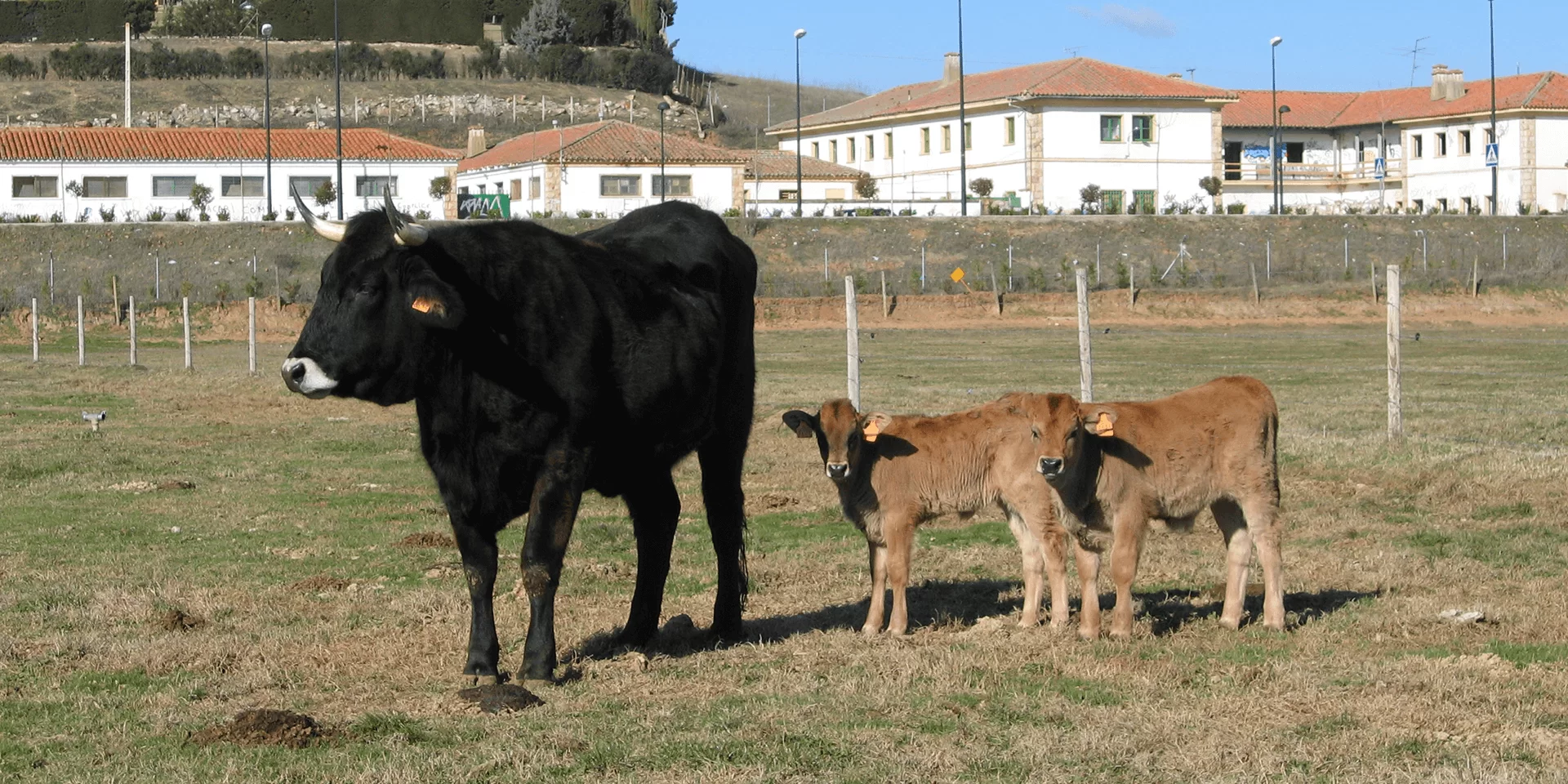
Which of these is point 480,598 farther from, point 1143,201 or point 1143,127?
point 1143,127

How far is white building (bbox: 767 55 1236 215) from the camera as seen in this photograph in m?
78.8

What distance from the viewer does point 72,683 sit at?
8.06 metres

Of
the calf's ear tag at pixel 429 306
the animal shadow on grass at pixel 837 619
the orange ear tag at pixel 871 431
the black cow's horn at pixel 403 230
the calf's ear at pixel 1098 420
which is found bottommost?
the animal shadow on grass at pixel 837 619

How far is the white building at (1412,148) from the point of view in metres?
84.4

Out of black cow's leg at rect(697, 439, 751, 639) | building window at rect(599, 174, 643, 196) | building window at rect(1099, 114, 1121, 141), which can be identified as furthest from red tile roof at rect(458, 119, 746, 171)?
black cow's leg at rect(697, 439, 751, 639)

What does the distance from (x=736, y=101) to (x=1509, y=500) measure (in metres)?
158

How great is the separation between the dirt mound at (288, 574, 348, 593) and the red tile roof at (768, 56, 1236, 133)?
230 ft

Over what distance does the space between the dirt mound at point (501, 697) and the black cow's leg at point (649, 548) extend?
1517mm

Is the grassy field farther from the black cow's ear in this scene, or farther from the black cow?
the black cow's ear

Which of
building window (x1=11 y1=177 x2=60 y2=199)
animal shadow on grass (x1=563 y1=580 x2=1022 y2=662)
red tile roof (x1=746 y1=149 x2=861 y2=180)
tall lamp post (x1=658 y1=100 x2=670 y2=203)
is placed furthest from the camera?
red tile roof (x1=746 y1=149 x2=861 y2=180)

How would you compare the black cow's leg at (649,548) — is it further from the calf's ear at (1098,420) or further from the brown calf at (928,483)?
the calf's ear at (1098,420)

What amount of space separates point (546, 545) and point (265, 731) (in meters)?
1.69

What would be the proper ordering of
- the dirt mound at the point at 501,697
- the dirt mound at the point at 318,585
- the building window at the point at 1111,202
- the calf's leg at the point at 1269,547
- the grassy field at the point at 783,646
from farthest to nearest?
1. the building window at the point at 1111,202
2. the dirt mound at the point at 318,585
3. the calf's leg at the point at 1269,547
4. the dirt mound at the point at 501,697
5. the grassy field at the point at 783,646

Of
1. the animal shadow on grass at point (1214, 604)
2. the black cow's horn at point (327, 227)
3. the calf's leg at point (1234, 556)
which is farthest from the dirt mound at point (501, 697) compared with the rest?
the calf's leg at point (1234, 556)
